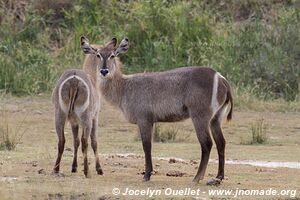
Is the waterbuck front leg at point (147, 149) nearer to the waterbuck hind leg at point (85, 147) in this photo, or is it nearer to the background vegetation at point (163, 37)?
the waterbuck hind leg at point (85, 147)

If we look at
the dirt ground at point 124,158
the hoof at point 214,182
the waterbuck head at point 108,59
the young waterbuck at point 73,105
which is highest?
the waterbuck head at point 108,59

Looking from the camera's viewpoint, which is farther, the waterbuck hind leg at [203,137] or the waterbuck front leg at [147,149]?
the waterbuck front leg at [147,149]

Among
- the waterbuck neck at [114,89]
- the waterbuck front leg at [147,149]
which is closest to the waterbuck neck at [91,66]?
the waterbuck neck at [114,89]

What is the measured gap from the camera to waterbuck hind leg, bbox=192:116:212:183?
35.1ft

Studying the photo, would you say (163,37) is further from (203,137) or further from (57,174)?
(203,137)

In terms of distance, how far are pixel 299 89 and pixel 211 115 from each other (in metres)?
9.50

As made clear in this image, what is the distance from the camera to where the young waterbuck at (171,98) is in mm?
10758

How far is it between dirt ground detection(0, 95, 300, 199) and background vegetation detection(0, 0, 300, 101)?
1582mm

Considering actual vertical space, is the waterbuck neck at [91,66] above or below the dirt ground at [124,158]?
above

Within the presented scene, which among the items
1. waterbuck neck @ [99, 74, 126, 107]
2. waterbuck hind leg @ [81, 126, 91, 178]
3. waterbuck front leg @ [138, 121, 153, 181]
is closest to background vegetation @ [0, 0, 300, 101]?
waterbuck neck @ [99, 74, 126, 107]

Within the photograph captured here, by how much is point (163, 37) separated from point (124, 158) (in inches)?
344

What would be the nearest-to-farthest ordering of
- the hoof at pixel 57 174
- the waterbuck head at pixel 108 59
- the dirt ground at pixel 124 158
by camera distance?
the dirt ground at pixel 124 158, the hoof at pixel 57 174, the waterbuck head at pixel 108 59

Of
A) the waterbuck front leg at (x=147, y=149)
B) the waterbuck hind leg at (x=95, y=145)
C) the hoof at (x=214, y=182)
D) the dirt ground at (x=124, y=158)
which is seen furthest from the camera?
the waterbuck hind leg at (x=95, y=145)

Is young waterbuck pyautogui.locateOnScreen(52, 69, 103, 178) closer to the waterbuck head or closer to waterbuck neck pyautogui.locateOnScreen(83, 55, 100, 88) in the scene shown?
the waterbuck head
